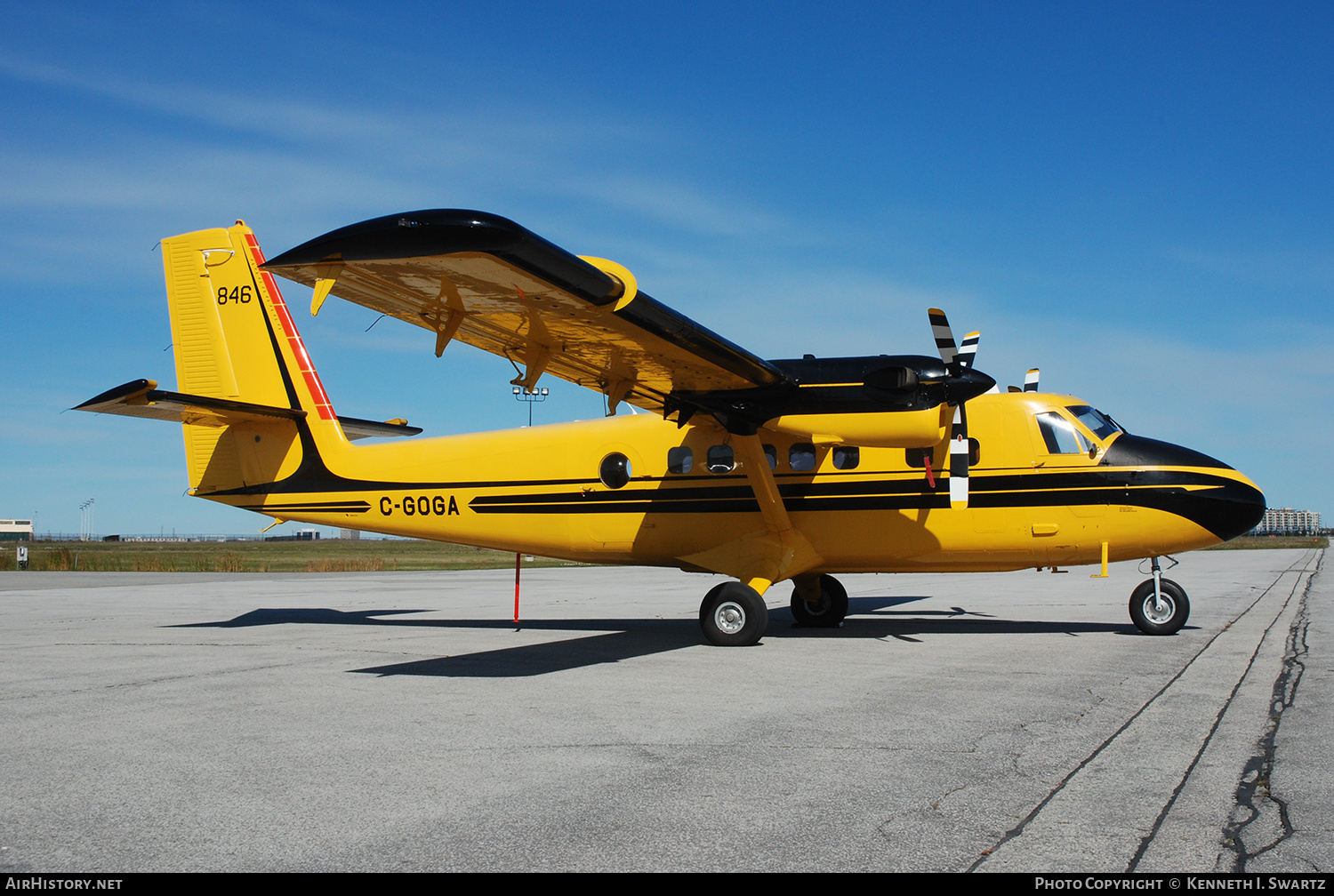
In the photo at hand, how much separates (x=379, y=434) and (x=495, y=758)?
11.7 metres

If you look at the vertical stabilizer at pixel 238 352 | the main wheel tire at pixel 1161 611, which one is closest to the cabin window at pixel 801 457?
the main wheel tire at pixel 1161 611

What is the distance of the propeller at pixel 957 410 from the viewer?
462 inches

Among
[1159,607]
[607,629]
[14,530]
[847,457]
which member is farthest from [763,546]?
[14,530]

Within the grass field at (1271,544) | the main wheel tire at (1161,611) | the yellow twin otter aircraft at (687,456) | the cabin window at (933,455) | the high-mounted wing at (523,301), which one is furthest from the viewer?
the grass field at (1271,544)

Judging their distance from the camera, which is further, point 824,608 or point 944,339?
point 824,608

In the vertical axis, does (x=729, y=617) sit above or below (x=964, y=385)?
below

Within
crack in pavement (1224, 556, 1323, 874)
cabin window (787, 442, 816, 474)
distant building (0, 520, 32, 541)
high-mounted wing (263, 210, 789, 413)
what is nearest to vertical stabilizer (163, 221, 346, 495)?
high-mounted wing (263, 210, 789, 413)

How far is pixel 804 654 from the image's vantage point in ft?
36.6

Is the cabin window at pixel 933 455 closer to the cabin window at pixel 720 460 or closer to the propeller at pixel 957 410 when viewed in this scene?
the propeller at pixel 957 410

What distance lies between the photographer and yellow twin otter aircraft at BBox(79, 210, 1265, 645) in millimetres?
10828

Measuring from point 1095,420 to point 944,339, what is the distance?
2.71m

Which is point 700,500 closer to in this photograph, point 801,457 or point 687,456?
point 687,456

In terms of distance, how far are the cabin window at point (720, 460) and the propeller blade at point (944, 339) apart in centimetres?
332

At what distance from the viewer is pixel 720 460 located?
13.6 metres
